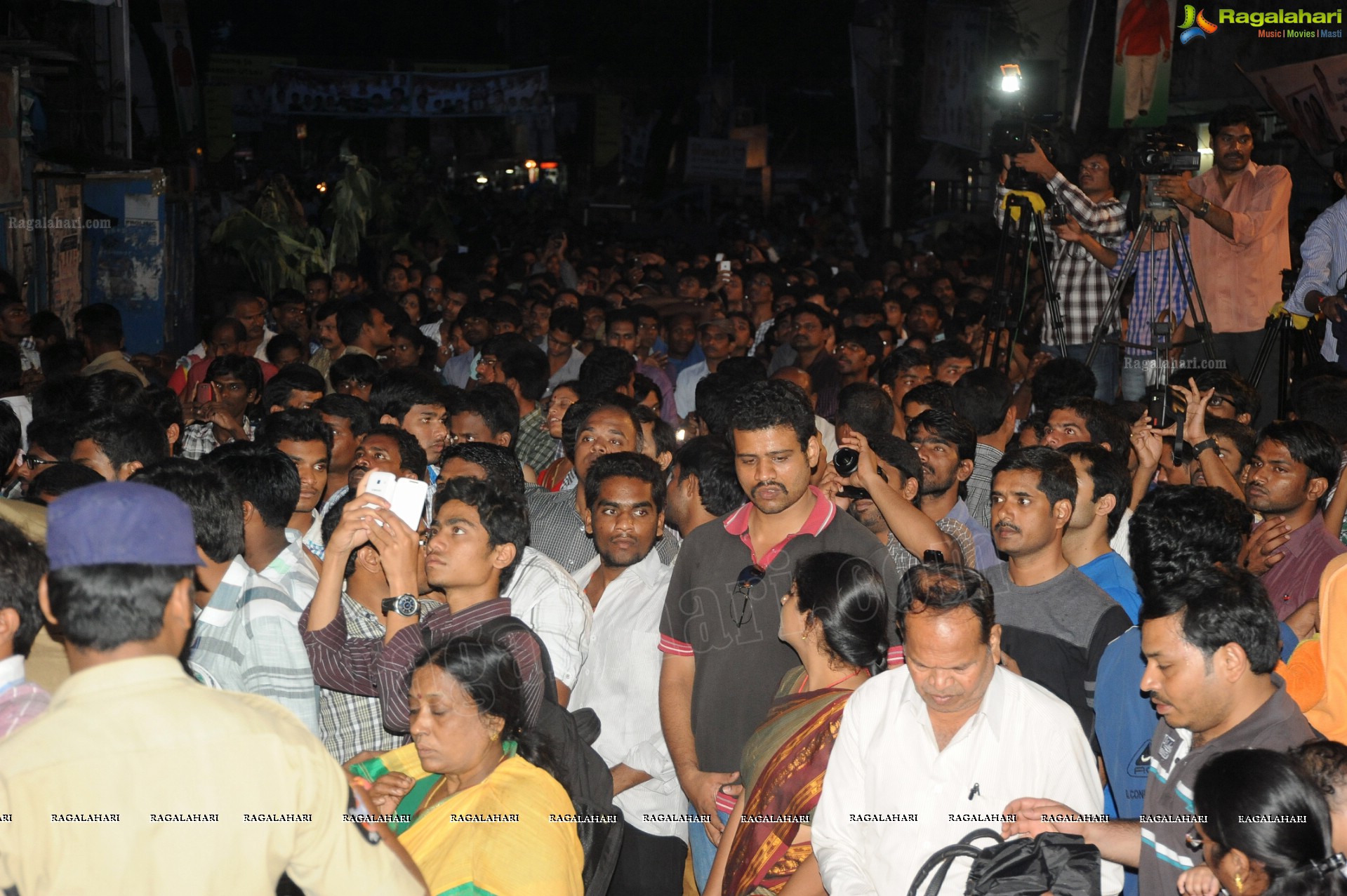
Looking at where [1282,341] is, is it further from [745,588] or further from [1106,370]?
[745,588]

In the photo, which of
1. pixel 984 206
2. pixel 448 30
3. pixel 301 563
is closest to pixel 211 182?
pixel 984 206

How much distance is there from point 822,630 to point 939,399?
2678 mm

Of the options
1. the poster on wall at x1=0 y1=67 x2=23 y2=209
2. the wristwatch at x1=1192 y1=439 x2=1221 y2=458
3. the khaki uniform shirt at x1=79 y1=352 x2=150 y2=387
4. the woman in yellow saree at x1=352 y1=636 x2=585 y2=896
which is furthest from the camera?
the poster on wall at x1=0 y1=67 x2=23 y2=209

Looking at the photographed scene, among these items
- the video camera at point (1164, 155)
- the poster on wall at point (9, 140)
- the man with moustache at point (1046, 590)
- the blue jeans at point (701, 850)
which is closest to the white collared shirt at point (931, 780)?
the man with moustache at point (1046, 590)

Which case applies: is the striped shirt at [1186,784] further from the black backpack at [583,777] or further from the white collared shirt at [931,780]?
the black backpack at [583,777]

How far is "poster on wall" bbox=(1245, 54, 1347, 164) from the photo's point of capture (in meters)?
8.10

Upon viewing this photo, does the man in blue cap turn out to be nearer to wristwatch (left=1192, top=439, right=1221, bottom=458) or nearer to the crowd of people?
the crowd of people

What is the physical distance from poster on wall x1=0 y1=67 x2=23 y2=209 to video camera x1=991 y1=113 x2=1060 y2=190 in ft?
23.4

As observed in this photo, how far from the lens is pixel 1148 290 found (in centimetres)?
750

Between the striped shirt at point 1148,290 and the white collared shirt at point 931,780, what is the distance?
15.9ft

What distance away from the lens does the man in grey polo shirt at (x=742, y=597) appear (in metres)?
3.65

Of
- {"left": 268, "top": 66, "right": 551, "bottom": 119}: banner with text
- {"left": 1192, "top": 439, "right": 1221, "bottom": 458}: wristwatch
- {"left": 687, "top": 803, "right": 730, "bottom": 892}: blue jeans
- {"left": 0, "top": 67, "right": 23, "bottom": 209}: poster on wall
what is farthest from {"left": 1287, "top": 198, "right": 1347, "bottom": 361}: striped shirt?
{"left": 268, "top": 66, "right": 551, "bottom": 119}: banner with text

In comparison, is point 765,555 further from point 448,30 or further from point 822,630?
point 448,30

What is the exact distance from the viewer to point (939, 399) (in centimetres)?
562
